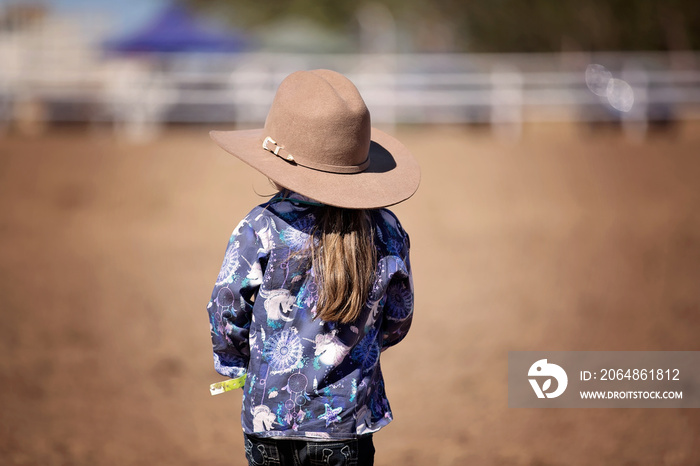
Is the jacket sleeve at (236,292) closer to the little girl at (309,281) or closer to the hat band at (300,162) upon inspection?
the little girl at (309,281)

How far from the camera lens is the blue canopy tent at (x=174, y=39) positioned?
16594mm

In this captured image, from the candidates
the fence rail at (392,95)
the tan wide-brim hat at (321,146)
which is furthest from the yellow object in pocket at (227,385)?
the fence rail at (392,95)

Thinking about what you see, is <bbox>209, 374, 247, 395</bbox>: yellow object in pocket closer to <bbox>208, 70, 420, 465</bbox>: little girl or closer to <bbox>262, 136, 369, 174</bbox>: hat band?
<bbox>208, 70, 420, 465</bbox>: little girl

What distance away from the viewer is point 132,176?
1097cm

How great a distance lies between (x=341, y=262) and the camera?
1839 mm

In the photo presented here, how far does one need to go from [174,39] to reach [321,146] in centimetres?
1596

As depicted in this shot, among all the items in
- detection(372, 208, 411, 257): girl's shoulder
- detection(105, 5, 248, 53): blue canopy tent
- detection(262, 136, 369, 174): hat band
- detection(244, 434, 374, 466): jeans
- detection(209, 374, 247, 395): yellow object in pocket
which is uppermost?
detection(105, 5, 248, 53): blue canopy tent

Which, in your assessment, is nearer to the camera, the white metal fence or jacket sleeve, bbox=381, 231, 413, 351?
jacket sleeve, bbox=381, 231, 413, 351

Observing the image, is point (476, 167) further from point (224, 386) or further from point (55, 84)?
point (224, 386)

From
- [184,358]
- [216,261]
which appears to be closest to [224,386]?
[184,358]

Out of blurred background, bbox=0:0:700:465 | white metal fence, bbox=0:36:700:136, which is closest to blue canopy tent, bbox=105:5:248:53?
blurred background, bbox=0:0:700:465

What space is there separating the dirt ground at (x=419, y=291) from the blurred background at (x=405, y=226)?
2 cm

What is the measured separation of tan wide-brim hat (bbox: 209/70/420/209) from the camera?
183cm

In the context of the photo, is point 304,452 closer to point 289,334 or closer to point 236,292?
point 289,334
